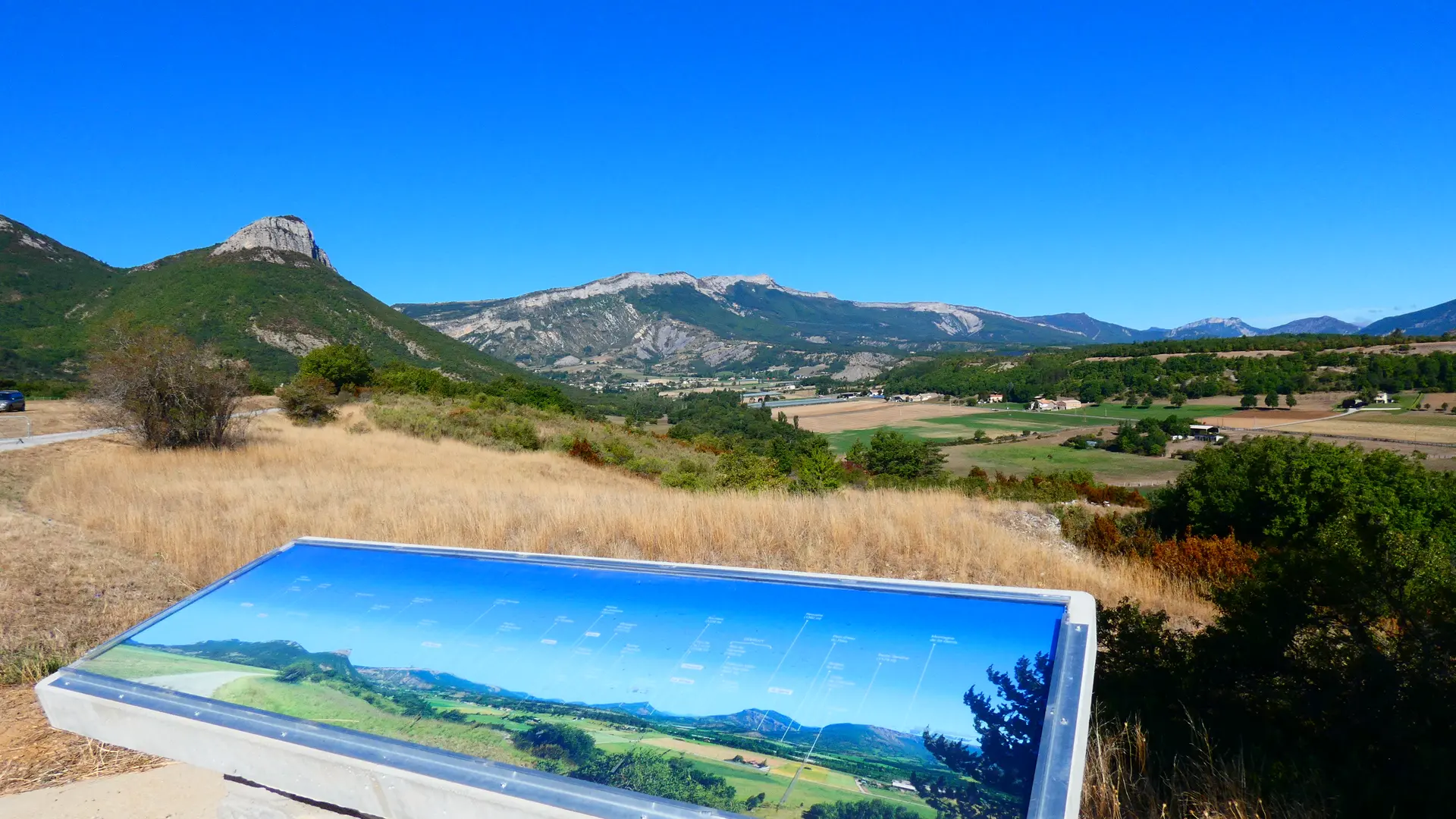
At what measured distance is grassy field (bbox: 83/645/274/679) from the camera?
2.76 meters

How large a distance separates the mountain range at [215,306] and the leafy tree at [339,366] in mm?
17097

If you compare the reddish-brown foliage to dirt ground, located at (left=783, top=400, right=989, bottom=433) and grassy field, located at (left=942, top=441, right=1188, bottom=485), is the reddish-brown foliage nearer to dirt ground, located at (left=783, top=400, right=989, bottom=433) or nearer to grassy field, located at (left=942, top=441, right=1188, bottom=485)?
grassy field, located at (left=942, top=441, right=1188, bottom=485)

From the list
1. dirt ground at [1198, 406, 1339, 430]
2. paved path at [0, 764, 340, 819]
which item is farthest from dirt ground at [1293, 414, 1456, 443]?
paved path at [0, 764, 340, 819]

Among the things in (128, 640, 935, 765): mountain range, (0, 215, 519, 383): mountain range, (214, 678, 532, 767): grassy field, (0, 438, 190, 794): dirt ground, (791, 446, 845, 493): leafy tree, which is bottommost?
(791, 446, 845, 493): leafy tree

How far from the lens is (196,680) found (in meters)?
2.70

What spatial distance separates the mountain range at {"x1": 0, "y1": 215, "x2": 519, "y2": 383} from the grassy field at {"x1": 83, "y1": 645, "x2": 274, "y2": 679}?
53284 mm

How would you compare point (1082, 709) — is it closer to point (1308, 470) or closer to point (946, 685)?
point (946, 685)

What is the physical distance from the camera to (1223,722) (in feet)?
10.3

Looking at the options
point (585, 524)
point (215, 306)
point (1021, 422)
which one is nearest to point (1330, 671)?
point (585, 524)

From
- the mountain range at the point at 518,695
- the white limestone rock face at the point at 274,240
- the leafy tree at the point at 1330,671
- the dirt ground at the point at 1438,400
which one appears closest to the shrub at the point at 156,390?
the mountain range at the point at 518,695

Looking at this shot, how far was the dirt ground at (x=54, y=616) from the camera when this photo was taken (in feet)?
12.0

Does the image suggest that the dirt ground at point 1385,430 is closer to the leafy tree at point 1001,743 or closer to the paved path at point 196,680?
the leafy tree at point 1001,743

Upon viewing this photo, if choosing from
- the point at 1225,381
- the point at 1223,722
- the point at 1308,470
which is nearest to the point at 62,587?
the point at 1223,722

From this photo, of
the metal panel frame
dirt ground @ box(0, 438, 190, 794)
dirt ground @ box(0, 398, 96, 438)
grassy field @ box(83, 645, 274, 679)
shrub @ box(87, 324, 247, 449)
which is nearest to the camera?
the metal panel frame
